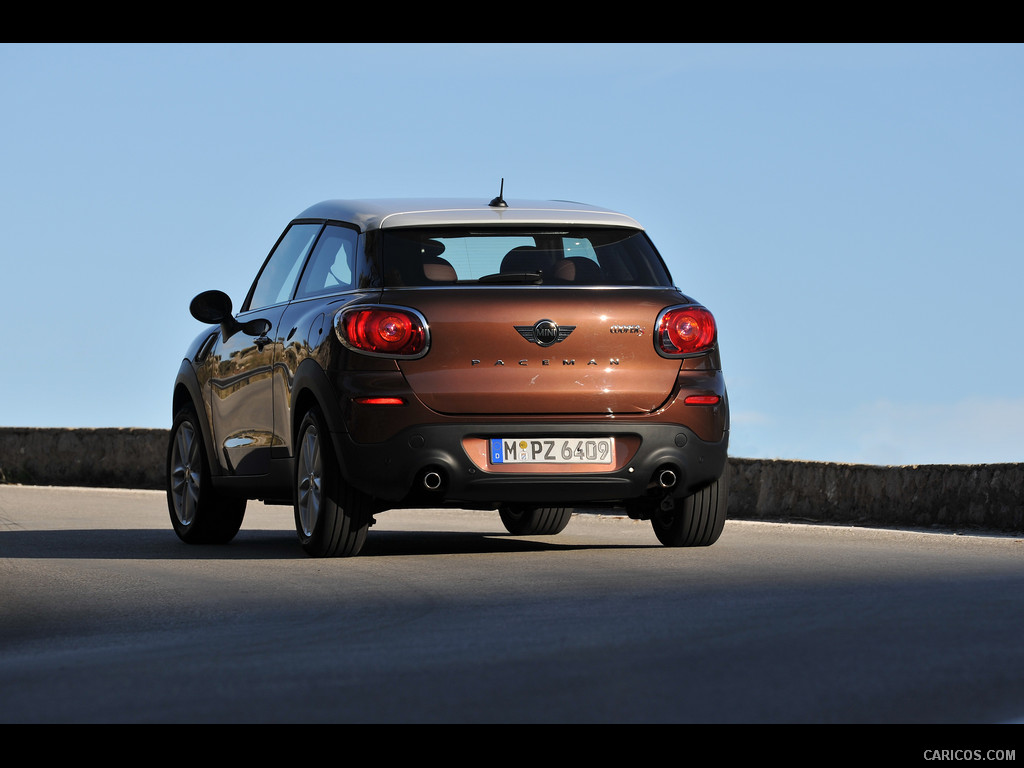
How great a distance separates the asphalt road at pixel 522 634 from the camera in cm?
435

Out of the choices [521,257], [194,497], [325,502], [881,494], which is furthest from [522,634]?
[881,494]

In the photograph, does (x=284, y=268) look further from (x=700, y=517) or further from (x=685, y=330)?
(x=700, y=517)

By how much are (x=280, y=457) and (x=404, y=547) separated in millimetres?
898

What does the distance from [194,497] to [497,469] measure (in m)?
3.03

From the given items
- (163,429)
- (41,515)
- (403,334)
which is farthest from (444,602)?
(163,429)

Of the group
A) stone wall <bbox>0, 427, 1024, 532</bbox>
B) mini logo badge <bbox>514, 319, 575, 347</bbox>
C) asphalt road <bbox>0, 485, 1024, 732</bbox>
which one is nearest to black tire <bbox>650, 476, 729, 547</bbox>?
asphalt road <bbox>0, 485, 1024, 732</bbox>

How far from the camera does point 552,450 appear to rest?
321 inches

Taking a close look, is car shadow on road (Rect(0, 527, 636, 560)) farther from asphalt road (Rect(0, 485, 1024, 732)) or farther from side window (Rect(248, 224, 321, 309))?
side window (Rect(248, 224, 321, 309))

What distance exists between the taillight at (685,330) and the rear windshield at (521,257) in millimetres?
315

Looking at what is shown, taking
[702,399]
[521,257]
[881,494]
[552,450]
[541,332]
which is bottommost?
[881,494]

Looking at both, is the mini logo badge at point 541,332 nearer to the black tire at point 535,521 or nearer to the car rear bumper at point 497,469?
the car rear bumper at point 497,469

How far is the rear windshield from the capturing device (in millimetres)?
8461

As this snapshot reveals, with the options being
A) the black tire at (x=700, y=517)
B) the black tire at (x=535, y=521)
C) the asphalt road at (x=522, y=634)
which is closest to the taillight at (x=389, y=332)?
the asphalt road at (x=522, y=634)
